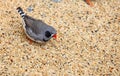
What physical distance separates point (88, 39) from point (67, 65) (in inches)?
22.8

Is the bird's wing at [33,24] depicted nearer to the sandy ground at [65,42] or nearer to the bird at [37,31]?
the bird at [37,31]

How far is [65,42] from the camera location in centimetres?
362

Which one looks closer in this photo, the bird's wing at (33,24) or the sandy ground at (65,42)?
the sandy ground at (65,42)

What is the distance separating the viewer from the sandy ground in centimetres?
327

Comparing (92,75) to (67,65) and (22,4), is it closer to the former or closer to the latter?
(67,65)

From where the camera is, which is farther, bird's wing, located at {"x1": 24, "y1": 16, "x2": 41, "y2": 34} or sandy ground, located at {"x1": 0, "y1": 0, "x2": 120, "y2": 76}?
bird's wing, located at {"x1": 24, "y1": 16, "x2": 41, "y2": 34}

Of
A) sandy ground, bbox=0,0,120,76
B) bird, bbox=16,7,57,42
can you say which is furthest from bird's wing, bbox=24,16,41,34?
sandy ground, bbox=0,0,120,76

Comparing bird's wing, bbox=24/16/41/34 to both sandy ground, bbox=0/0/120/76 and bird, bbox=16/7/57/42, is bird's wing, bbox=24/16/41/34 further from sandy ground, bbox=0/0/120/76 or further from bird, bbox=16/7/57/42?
sandy ground, bbox=0/0/120/76

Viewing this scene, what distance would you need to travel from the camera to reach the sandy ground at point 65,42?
327 cm

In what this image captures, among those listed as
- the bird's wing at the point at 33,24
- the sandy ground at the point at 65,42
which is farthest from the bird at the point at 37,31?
the sandy ground at the point at 65,42

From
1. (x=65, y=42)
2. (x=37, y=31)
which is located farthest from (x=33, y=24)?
(x=65, y=42)

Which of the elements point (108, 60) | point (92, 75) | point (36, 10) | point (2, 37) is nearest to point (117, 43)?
point (108, 60)

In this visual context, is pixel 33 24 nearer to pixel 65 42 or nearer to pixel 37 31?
pixel 37 31

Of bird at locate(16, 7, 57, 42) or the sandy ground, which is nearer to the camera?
the sandy ground
